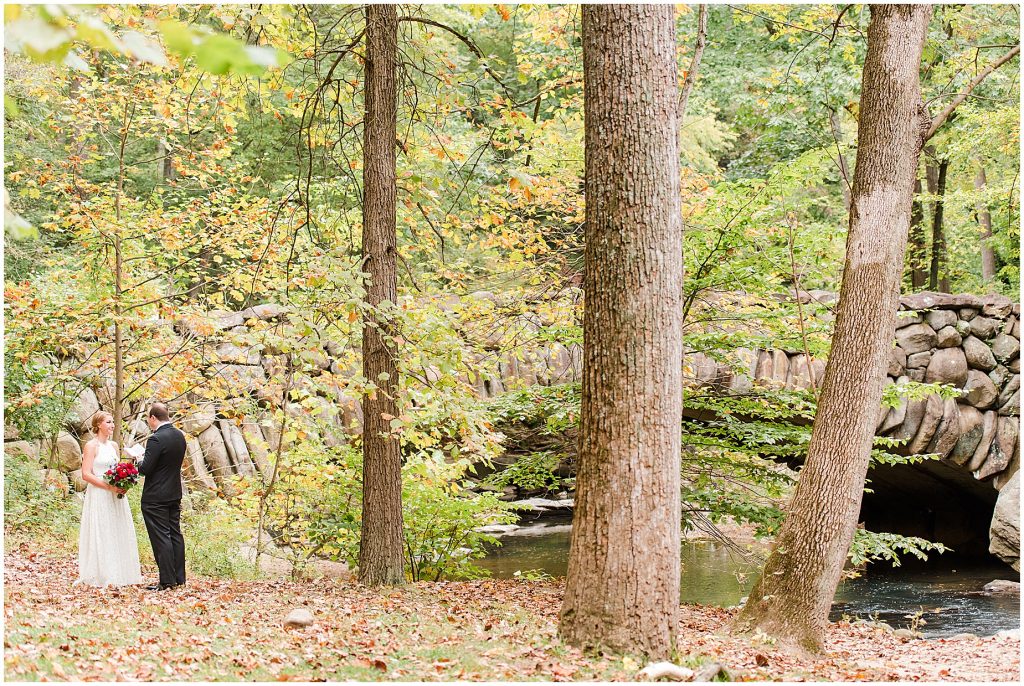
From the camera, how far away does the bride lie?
7172 millimetres

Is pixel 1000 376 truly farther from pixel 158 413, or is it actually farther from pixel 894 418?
pixel 158 413

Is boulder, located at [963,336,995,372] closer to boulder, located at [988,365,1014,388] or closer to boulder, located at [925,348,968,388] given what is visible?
boulder, located at [925,348,968,388]

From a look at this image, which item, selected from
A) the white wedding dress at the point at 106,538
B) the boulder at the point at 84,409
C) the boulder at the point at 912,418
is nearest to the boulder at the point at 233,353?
the white wedding dress at the point at 106,538

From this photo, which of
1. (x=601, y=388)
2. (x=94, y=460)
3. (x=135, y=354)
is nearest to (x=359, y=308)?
(x=601, y=388)

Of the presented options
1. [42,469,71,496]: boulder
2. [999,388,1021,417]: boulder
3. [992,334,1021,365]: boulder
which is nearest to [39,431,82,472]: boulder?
[42,469,71,496]: boulder

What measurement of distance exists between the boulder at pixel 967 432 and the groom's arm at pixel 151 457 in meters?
14.8

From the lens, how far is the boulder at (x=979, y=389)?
51.9 ft

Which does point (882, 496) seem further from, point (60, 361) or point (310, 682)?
point (310, 682)

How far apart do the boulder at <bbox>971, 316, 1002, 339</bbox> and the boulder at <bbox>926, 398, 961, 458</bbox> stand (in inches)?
54.2

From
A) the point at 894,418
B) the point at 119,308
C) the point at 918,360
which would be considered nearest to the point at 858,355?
the point at 119,308

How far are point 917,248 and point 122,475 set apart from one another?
19148 mm

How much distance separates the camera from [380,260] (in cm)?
782

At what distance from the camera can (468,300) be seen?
32.7 ft

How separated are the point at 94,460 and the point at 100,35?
6273 mm
